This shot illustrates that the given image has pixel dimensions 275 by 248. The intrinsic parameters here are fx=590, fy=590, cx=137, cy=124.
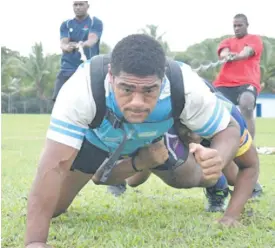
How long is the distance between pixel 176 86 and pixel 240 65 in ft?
15.1

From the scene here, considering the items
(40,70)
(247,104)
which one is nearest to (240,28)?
(247,104)

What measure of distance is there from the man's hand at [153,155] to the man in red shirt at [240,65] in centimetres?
376

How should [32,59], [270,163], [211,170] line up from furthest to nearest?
[32,59] → [270,163] → [211,170]

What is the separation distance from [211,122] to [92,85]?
692 mm

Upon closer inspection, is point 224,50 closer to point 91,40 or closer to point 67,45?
point 91,40

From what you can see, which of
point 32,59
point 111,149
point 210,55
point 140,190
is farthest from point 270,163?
point 32,59

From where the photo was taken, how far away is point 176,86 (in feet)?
9.88

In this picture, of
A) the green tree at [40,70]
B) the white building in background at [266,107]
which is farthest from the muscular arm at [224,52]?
the green tree at [40,70]

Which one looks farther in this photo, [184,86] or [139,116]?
[184,86]

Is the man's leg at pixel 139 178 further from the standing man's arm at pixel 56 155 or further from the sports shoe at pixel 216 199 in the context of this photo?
the standing man's arm at pixel 56 155

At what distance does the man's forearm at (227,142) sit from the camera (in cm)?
317

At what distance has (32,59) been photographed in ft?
154

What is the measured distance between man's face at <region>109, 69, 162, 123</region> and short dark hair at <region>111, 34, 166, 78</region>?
→ 0.09 ft

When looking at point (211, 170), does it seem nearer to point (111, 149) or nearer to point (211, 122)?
point (211, 122)
